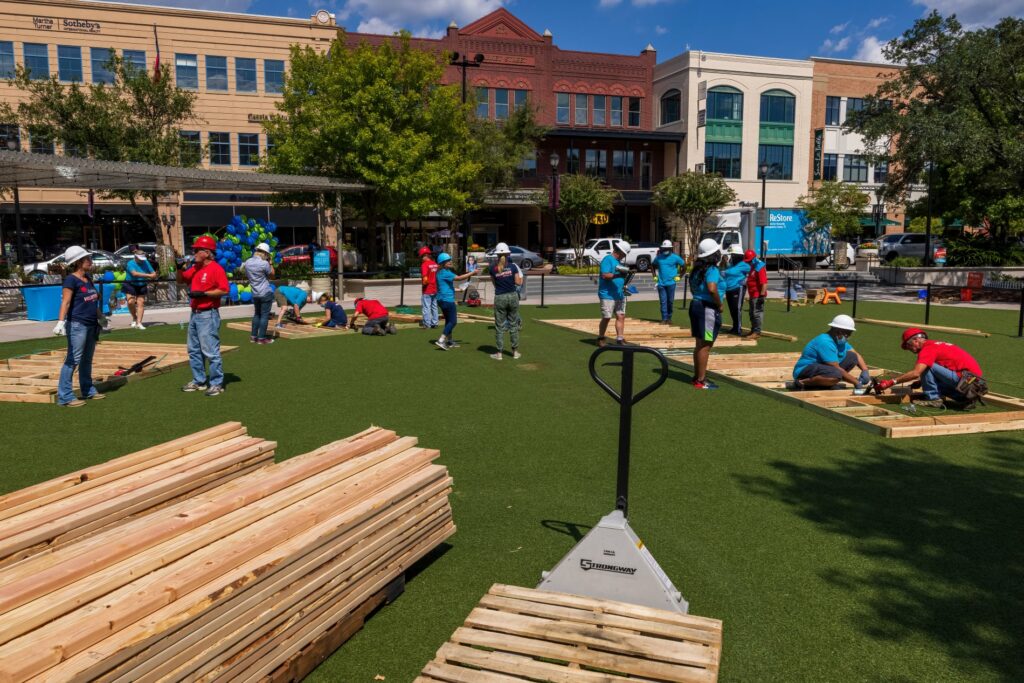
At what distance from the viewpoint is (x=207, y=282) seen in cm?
923

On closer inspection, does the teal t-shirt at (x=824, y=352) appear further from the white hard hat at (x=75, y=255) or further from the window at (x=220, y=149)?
the window at (x=220, y=149)

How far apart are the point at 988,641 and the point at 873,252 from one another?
41.7 m

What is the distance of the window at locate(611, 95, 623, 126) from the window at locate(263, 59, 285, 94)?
2233 centimetres

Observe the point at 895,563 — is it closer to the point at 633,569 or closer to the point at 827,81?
the point at 633,569

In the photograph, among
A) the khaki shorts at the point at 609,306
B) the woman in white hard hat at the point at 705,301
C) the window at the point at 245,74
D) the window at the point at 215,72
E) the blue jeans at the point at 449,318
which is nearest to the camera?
the woman in white hard hat at the point at 705,301

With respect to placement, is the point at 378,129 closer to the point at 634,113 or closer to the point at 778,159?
the point at 634,113

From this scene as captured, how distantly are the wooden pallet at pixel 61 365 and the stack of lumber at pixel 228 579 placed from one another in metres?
6.69

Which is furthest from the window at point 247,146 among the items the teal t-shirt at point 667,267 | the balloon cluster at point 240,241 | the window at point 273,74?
the teal t-shirt at point 667,267

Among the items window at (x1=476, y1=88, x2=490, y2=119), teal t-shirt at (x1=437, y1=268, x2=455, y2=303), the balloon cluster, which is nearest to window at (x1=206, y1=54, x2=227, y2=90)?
window at (x1=476, y1=88, x2=490, y2=119)

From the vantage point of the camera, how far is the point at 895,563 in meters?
4.86

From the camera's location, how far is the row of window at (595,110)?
51.9m

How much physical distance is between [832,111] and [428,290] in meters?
50.3

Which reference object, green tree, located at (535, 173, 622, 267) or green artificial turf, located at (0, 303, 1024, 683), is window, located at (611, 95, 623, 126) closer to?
green tree, located at (535, 173, 622, 267)

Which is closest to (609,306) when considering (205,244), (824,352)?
(824,352)
